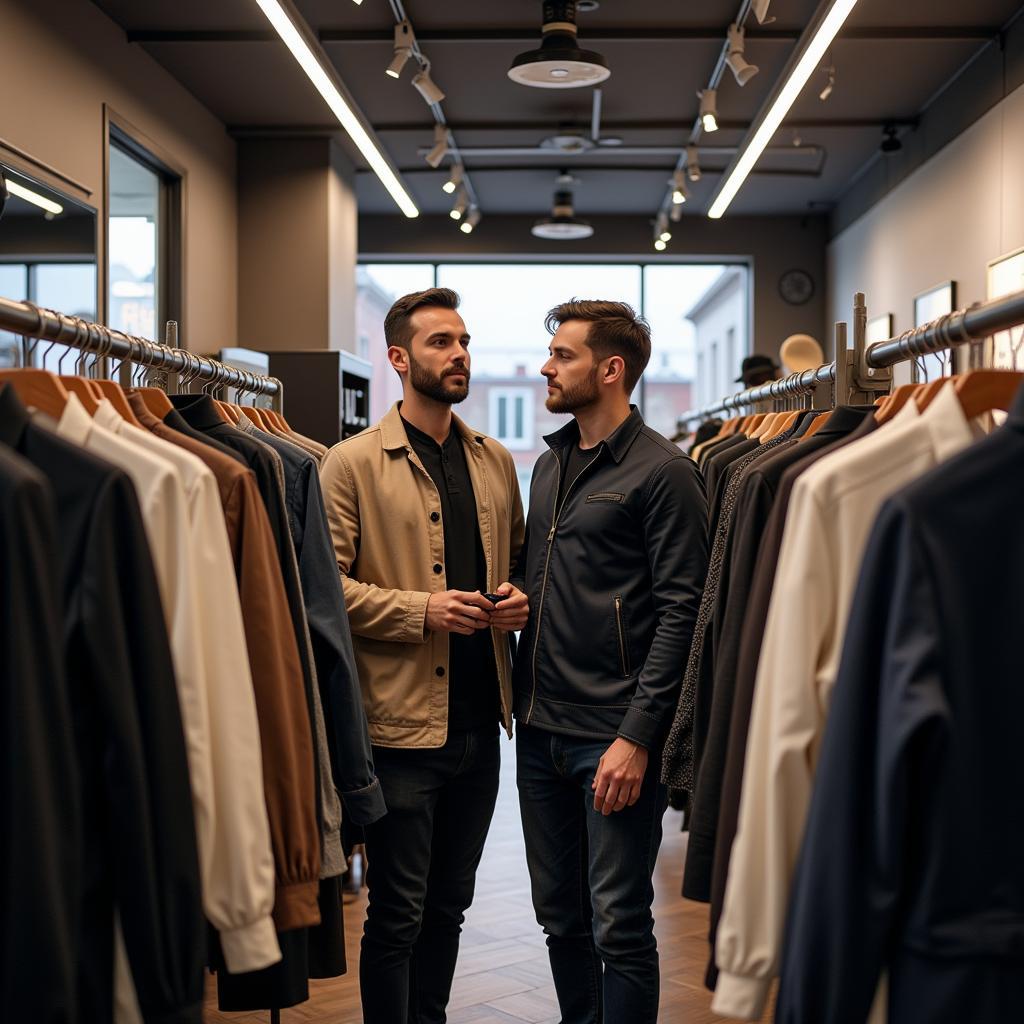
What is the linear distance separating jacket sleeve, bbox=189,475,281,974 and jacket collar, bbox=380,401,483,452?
115 centimetres

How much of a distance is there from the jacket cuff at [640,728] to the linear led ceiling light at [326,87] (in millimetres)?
2942

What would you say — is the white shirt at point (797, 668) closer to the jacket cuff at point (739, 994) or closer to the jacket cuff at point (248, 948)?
the jacket cuff at point (739, 994)

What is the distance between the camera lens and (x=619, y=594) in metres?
2.66

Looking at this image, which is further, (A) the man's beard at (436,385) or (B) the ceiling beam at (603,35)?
(B) the ceiling beam at (603,35)

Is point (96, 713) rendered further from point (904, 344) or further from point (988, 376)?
point (904, 344)

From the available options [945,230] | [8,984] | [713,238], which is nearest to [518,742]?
[8,984]

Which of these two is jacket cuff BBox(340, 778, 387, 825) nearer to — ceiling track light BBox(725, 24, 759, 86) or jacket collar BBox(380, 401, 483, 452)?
jacket collar BBox(380, 401, 483, 452)

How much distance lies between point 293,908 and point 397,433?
131 cm

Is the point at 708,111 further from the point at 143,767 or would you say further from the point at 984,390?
the point at 143,767

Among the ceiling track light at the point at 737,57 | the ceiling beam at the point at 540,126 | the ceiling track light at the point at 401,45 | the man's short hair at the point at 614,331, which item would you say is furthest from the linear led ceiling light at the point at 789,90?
the man's short hair at the point at 614,331

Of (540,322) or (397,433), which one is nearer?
(397,433)

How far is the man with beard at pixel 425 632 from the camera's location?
2691 mm

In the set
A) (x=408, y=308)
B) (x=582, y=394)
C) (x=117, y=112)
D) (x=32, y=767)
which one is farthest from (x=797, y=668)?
(x=117, y=112)

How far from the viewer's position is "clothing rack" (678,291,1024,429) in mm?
1786
